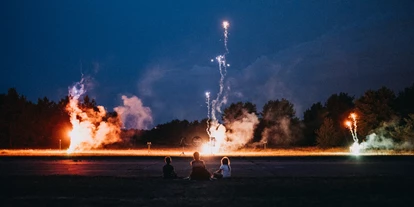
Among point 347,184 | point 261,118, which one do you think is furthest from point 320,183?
point 261,118

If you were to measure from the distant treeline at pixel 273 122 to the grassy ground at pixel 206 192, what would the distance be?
1452 inches

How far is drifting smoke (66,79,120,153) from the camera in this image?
48.2 metres

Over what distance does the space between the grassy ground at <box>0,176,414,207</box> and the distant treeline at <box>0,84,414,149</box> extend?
3688 centimetres

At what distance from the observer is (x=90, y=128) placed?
5103 cm

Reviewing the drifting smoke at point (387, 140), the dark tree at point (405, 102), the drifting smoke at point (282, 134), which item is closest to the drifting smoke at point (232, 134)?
the drifting smoke at point (282, 134)

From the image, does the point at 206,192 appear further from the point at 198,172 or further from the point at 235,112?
the point at 235,112

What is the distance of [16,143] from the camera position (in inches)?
2391

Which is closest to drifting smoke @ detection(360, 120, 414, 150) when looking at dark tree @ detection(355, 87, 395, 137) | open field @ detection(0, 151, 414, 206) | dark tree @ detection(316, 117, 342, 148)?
dark tree @ detection(355, 87, 395, 137)

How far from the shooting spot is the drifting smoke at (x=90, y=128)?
48219mm

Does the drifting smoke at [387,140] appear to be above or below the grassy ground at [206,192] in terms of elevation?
above

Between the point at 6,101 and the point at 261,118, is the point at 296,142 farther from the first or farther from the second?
the point at 6,101

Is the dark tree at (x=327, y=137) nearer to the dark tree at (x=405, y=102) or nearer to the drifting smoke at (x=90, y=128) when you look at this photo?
the dark tree at (x=405, y=102)

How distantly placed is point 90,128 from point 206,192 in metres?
42.3

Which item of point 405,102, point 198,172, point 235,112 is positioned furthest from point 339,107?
point 198,172
